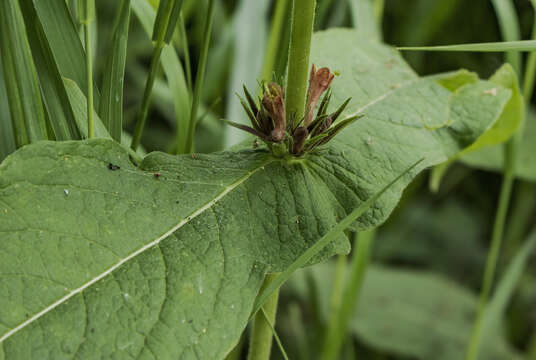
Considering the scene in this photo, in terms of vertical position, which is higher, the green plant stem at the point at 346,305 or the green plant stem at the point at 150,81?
the green plant stem at the point at 150,81

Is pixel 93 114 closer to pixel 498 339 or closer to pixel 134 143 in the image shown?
pixel 134 143

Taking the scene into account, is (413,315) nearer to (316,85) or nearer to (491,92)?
(491,92)

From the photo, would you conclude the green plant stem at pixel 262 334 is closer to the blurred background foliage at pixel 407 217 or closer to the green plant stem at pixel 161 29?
the green plant stem at pixel 161 29

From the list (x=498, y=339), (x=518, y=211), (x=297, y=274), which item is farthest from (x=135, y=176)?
(x=518, y=211)

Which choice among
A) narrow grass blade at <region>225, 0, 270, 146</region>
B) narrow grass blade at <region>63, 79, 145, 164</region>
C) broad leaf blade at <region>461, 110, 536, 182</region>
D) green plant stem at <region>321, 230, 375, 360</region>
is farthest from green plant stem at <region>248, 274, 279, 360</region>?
broad leaf blade at <region>461, 110, 536, 182</region>

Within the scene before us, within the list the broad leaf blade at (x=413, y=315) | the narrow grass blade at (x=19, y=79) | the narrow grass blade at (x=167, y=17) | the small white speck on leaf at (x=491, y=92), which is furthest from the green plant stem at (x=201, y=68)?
the broad leaf blade at (x=413, y=315)
